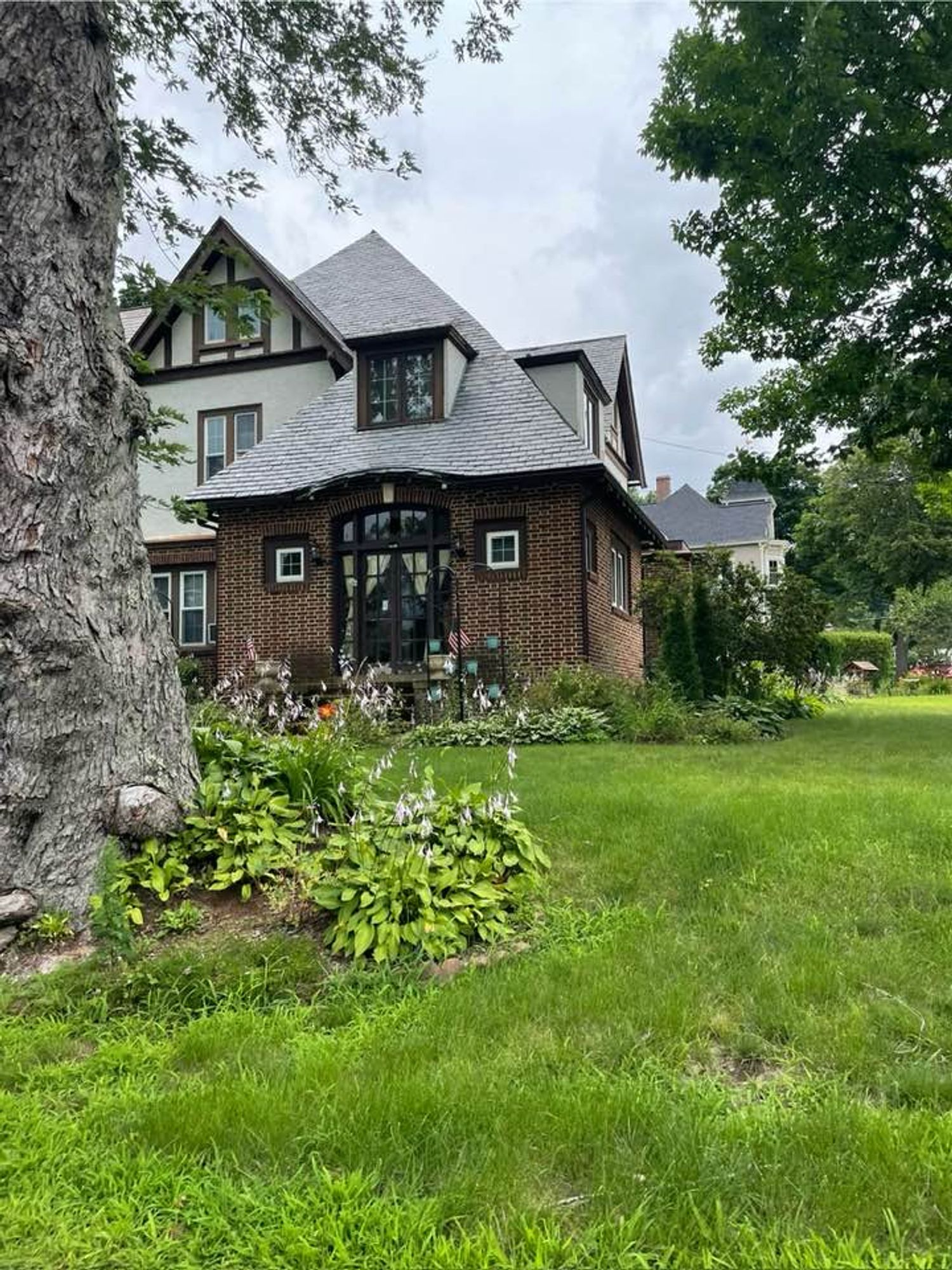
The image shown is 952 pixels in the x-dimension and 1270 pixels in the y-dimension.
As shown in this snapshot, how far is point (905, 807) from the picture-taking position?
17.3ft

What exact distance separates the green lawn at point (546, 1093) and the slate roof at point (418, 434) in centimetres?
973

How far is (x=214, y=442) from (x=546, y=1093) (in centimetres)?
1758

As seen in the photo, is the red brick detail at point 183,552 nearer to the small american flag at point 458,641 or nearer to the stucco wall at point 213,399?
the stucco wall at point 213,399

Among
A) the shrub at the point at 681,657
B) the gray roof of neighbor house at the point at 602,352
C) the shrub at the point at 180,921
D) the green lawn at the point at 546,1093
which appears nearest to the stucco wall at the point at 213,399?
the gray roof of neighbor house at the point at 602,352

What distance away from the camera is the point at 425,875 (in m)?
3.66

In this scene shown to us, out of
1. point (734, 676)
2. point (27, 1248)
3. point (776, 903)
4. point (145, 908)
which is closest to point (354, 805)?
point (145, 908)

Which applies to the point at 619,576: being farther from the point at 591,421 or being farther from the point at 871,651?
the point at 871,651

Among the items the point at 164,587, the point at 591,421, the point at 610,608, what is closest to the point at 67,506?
the point at 610,608

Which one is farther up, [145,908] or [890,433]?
[890,433]

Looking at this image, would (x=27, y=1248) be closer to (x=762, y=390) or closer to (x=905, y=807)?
(x=905, y=807)

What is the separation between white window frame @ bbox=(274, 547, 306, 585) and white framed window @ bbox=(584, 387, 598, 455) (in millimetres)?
5401

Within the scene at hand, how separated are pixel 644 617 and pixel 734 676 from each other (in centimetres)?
234

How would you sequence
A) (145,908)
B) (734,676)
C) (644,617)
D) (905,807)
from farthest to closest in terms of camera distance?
1. (644,617)
2. (734,676)
3. (905,807)
4. (145,908)

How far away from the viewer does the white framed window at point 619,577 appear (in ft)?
51.2
